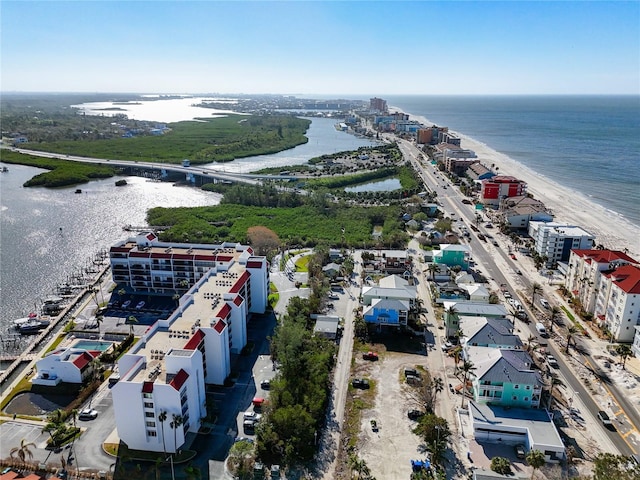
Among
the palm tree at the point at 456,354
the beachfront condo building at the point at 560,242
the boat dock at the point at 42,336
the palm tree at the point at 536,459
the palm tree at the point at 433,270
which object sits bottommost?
the boat dock at the point at 42,336

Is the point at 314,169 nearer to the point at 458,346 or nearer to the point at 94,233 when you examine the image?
the point at 94,233

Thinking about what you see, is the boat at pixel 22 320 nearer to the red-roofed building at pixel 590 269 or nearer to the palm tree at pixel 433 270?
the palm tree at pixel 433 270

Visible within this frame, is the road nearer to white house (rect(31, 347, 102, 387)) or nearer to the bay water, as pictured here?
the bay water

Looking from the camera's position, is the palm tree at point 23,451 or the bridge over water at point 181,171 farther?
the bridge over water at point 181,171

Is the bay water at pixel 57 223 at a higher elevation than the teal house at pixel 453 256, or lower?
lower

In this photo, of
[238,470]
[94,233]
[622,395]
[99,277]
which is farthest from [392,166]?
[238,470]

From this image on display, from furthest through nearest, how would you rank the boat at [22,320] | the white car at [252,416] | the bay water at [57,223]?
the bay water at [57,223], the boat at [22,320], the white car at [252,416]

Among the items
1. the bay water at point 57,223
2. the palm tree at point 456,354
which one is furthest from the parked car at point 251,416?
the bay water at point 57,223
